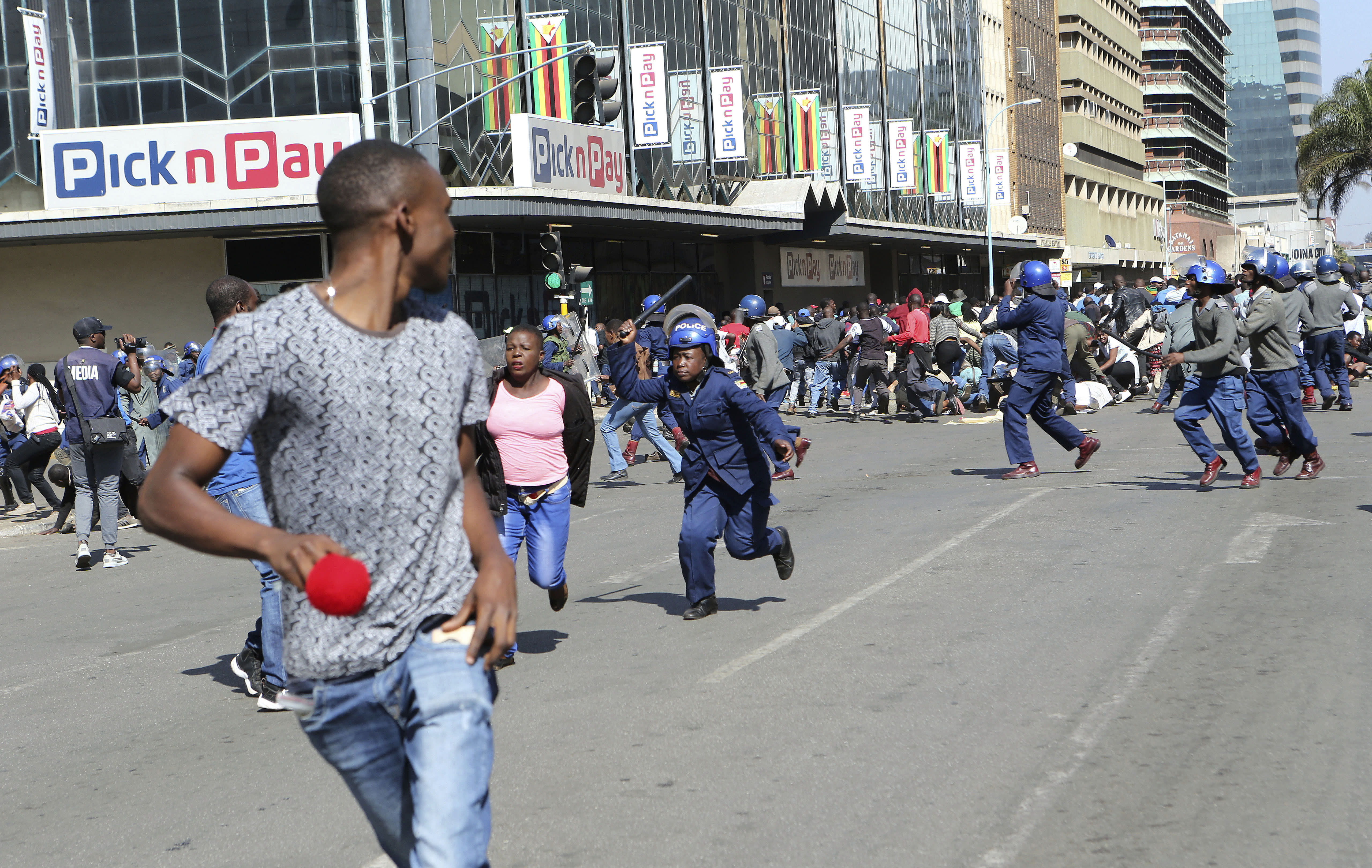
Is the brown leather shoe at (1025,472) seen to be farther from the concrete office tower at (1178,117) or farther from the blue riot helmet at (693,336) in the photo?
the concrete office tower at (1178,117)

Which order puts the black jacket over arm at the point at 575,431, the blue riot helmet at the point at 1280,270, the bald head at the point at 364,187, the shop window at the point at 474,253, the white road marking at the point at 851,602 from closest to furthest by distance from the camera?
the bald head at the point at 364,187 → the white road marking at the point at 851,602 → the black jacket over arm at the point at 575,431 → the blue riot helmet at the point at 1280,270 → the shop window at the point at 474,253

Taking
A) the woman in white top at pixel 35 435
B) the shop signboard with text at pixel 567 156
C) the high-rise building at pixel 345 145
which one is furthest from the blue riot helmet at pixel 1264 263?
the shop signboard with text at pixel 567 156

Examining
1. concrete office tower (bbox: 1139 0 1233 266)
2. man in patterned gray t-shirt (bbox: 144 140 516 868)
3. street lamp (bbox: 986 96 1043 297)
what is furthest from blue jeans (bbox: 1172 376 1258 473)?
concrete office tower (bbox: 1139 0 1233 266)

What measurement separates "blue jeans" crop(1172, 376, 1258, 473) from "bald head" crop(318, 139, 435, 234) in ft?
32.7

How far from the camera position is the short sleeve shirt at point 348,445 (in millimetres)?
2512

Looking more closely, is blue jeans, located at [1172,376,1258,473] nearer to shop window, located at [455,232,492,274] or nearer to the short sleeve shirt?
the short sleeve shirt

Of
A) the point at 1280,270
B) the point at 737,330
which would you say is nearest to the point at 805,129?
the point at 737,330

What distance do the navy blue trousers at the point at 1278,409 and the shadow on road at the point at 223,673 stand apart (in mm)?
8615

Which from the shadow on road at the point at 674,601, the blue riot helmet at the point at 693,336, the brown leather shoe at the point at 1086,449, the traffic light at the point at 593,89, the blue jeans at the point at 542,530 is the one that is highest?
the traffic light at the point at 593,89

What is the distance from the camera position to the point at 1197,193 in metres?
109

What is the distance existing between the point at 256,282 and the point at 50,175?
15.0 ft

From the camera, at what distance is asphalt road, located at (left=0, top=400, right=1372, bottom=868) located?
4.30 meters

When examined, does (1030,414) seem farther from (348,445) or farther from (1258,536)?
(348,445)

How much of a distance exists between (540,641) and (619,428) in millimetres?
8855
